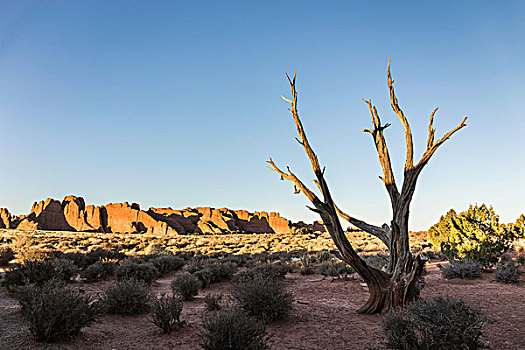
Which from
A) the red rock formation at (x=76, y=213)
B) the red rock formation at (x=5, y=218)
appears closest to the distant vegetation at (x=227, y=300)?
the red rock formation at (x=76, y=213)

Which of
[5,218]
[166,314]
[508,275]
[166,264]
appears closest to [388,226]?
[166,314]

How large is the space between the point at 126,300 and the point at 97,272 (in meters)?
6.37

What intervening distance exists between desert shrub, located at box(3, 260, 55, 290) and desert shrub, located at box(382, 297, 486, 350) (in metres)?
9.43

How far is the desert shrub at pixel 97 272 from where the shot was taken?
43.3 ft

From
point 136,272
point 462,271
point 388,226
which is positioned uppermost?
point 388,226

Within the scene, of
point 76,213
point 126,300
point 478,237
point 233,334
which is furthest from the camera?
point 76,213

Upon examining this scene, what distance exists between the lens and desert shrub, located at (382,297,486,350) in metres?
4.70

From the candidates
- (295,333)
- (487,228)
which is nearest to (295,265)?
(487,228)

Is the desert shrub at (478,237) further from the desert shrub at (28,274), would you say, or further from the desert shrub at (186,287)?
the desert shrub at (28,274)

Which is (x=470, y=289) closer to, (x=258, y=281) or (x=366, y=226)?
(x=366, y=226)

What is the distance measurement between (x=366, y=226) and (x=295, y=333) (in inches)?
160

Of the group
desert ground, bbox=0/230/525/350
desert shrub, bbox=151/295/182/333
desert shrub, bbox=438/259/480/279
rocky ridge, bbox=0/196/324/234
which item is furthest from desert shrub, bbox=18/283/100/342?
rocky ridge, bbox=0/196/324/234

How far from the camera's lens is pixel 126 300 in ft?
27.1

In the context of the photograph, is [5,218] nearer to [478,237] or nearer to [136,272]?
[136,272]
